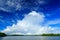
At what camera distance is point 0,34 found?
96875 mm
